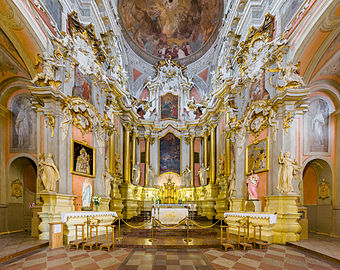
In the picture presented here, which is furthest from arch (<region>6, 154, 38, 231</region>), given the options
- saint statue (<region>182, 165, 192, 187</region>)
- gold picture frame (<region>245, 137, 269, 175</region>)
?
saint statue (<region>182, 165, 192, 187</region>)

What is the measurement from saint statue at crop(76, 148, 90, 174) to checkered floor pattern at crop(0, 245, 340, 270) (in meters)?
3.37

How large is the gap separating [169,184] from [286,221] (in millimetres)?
9603

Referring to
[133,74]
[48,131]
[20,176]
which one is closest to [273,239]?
[48,131]

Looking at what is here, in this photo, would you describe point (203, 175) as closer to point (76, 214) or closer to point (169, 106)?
point (169, 106)

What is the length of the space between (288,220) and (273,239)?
33.0 inches

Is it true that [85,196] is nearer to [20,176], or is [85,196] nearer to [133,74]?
[20,176]

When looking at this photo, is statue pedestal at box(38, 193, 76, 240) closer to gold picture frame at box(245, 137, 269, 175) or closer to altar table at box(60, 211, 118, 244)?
altar table at box(60, 211, 118, 244)

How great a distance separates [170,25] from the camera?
19.1 m

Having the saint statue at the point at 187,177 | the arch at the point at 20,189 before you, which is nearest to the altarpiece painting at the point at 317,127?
the saint statue at the point at 187,177

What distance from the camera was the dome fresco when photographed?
17.1 metres

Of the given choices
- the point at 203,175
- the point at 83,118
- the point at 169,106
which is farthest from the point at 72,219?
the point at 169,106

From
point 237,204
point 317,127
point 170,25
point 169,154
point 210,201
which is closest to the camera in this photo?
point 317,127

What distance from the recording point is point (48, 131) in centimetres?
850

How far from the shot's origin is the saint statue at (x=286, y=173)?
795 cm
